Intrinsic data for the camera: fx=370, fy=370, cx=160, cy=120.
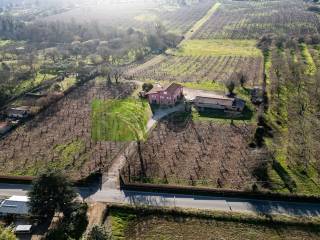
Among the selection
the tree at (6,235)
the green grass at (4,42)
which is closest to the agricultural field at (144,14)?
the green grass at (4,42)

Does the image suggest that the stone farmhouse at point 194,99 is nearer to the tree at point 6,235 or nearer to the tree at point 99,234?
the tree at point 99,234

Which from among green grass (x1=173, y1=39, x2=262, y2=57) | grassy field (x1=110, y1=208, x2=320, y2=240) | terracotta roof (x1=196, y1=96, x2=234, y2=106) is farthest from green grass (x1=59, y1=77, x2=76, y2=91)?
grassy field (x1=110, y1=208, x2=320, y2=240)

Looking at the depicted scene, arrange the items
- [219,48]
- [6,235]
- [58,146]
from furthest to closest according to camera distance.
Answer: [219,48]
[58,146]
[6,235]

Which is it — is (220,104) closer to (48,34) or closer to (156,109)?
A: (156,109)

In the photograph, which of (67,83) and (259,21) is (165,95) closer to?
(67,83)

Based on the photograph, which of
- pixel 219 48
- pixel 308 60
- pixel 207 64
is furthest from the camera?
pixel 219 48

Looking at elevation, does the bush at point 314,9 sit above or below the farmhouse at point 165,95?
below

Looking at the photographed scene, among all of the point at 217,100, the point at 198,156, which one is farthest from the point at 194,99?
the point at 198,156

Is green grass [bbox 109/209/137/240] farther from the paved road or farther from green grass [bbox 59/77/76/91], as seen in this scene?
green grass [bbox 59/77/76/91]
